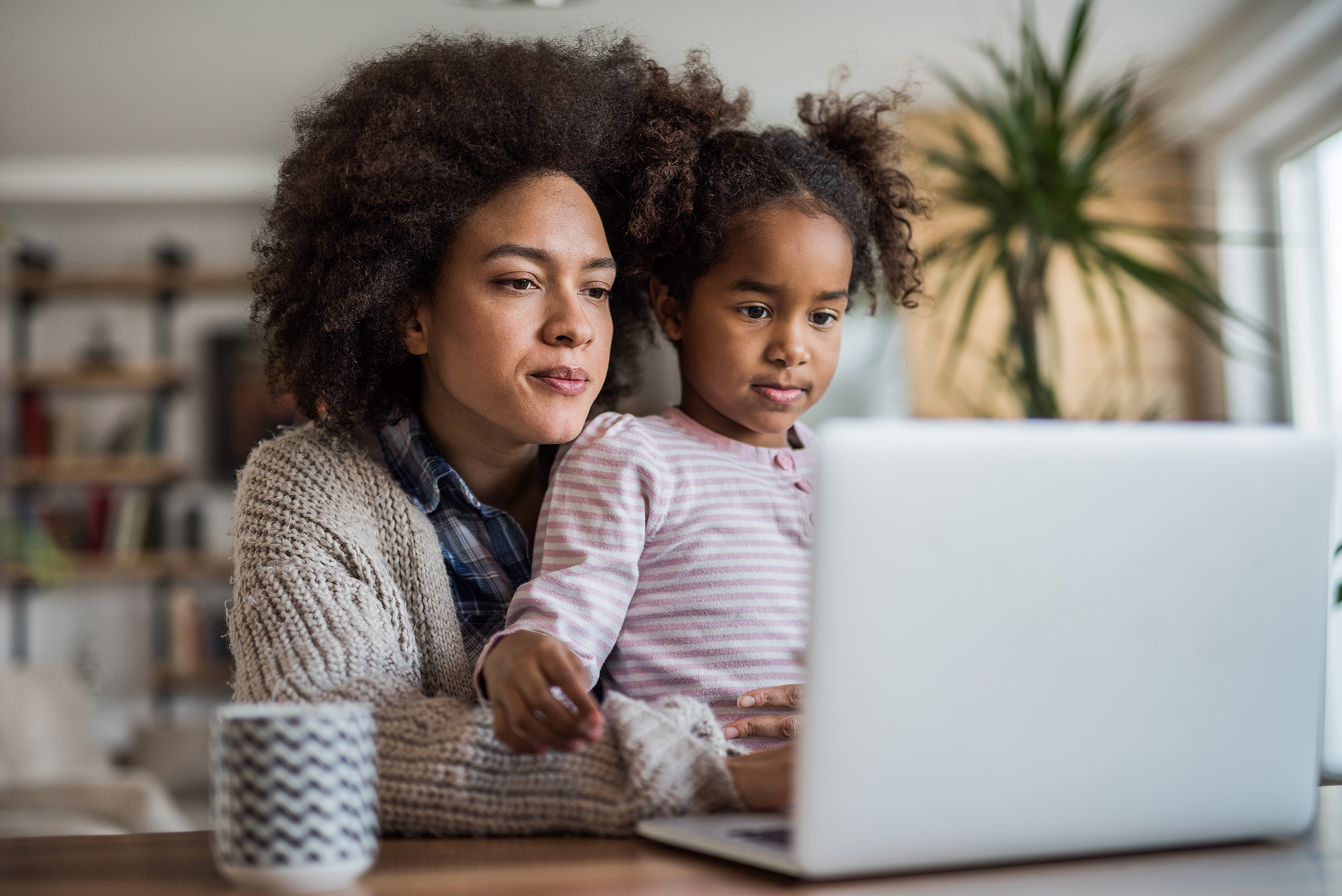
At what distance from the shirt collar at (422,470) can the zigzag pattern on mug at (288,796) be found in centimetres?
54

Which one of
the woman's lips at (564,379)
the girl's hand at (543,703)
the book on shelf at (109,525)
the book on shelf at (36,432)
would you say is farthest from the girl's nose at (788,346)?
the book on shelf at (36,432)

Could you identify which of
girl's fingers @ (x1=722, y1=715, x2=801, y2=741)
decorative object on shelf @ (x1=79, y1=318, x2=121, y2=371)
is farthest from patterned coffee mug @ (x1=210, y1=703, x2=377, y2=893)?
decorative object on shelf @ (x1=79, y1=318, x2=121, y2=371)

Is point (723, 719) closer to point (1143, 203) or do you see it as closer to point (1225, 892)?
point (1225, 892)

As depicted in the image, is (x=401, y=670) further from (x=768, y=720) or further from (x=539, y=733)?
(x=768, y=720)

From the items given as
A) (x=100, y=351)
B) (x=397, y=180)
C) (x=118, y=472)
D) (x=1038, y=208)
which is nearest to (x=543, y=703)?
(x=397, y=180)

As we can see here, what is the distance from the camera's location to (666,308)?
1379 millimetres

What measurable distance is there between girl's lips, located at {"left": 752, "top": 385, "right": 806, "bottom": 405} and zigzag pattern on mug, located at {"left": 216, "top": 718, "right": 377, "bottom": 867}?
678 mm

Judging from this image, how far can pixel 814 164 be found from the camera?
1.36 meters

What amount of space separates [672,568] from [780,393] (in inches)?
9.7

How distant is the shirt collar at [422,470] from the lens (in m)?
1.25

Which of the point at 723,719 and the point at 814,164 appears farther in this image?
the point at 814,164

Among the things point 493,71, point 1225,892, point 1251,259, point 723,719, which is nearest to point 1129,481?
point 1225,892

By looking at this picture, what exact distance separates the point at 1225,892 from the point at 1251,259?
4.33 m

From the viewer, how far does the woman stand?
106 centimetres
